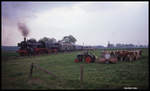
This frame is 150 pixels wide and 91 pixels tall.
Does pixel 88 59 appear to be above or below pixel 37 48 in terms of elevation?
below

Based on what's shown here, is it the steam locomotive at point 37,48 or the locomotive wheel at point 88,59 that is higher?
the steam locomotive at point 37,48

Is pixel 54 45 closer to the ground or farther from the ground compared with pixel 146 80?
farther from the ground

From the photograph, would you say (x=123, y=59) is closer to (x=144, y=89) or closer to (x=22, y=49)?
(x=144, y=89)

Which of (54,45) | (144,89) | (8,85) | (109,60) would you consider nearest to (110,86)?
(144,89)

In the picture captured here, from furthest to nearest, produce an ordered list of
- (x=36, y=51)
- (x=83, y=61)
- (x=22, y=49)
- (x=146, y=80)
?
(x=36, y=51), (x=22, y=49), (x=83, y=61), (x=146, y=80)

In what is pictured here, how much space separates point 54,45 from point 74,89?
30986 mm

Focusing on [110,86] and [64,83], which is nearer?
[110,86]

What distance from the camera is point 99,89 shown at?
314 inches

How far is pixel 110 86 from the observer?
8.43m

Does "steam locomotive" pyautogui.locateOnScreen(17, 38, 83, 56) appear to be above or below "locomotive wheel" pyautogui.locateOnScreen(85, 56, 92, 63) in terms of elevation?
above

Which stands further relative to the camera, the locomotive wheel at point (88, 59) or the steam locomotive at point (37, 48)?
the steam locomotive at point (37, 48)

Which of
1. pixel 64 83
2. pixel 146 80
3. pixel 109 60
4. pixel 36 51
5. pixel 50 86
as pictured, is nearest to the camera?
pixel 50 86

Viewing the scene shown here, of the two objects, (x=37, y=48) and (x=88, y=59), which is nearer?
(x=88, y=59)

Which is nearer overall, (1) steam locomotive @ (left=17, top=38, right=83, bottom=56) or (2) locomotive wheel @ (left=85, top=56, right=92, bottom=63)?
(2) locomotive wheel @ (left=85, top=56, right=92, bottom=63)
